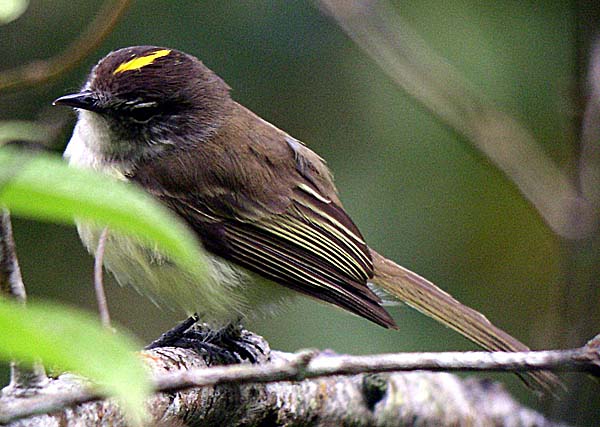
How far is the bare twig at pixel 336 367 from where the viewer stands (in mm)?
1117

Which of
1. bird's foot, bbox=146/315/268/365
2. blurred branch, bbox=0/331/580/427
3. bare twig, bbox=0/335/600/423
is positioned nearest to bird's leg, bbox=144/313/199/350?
bird's foot, bbox=146/315/268/365

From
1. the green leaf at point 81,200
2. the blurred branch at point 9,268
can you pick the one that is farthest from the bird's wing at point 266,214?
the green leaf at point 81,200

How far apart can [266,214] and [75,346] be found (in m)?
→ 2.75

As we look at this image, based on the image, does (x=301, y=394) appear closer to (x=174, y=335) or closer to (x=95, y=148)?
(x=174, y=335)

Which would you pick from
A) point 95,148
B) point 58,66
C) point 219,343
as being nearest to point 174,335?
point 219,343

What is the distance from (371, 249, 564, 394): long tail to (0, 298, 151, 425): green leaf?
2886mm

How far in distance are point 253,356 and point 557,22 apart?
2.50 metres

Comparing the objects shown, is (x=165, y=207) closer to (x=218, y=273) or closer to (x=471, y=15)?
(x=218, y=273)

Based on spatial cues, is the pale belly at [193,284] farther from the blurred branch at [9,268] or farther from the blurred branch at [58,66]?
the blurred branch at [9,268]

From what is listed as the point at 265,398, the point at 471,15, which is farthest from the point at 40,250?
the point at 471,15

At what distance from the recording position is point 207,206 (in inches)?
135

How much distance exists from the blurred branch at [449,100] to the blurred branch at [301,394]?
0.91 meters

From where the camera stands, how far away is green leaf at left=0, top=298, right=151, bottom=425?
73 cm

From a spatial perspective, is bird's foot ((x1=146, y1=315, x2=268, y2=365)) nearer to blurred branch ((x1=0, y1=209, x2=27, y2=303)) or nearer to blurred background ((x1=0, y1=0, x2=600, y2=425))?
blurred background ((x1=0, y1=0, x2=600, y2=425))
